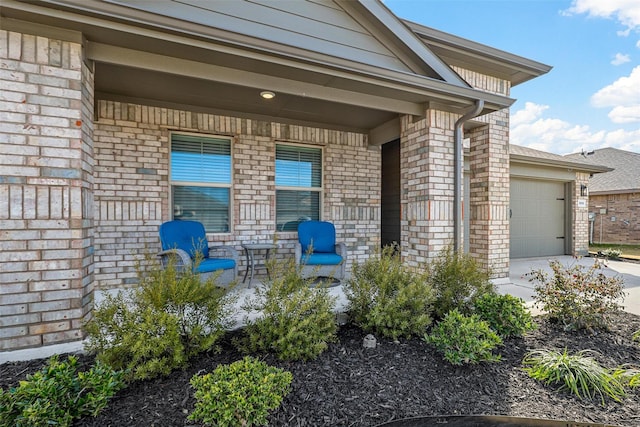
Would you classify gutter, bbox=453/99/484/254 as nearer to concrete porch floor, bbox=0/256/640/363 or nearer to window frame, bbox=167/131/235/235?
concrete porch floor, bbox=0/256/640/363

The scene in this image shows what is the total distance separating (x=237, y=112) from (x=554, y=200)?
8127 millimetres

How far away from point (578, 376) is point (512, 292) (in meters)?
2.33

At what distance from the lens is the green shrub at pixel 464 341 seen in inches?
84.0

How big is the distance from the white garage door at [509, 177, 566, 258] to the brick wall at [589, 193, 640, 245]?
6.15 m

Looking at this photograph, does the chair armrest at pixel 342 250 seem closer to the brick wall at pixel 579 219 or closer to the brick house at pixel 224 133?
the brick house at pixel 224 133

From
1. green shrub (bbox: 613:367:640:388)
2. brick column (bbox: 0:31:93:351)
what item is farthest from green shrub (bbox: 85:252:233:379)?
green shrub (bbox: 613:367:640:388)

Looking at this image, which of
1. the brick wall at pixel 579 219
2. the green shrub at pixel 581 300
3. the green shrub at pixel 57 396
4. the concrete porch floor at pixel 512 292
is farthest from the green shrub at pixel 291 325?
the brick wall at pixel 579 219

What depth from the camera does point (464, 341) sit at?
2.19m

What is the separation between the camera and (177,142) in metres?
4.39

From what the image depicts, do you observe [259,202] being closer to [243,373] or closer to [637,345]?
[243,373]

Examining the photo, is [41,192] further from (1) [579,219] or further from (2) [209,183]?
(1) [579,219]

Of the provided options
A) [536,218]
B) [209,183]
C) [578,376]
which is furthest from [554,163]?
[209,183]

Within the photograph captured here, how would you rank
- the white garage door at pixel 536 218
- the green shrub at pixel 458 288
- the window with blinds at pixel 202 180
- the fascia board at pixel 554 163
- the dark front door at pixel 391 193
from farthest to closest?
1. the white garage door at pixel 536 218
2. the fascia board at pixel 554 163
3. the dark front door at pixel 391 193
4. the window with blinds at pixel 202 180
5. the green shrub at pixel 458 288

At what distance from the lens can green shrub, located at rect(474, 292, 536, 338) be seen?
264cm
